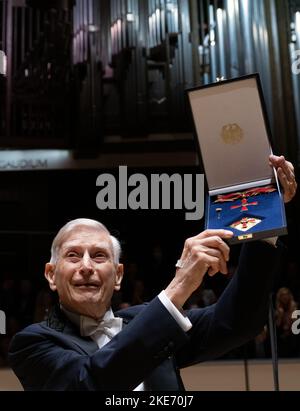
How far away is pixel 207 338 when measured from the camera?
150 centimetres

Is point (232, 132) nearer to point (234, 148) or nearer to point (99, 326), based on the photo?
point (234, 148)

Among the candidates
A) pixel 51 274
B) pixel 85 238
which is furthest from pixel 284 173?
pixel 51 274

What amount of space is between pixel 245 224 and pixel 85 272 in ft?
1.31

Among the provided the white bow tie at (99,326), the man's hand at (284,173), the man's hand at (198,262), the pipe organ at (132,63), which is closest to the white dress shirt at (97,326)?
the white bow tie at (99,326)

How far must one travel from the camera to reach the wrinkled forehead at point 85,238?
1.45 metres

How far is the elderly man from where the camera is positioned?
1.15 m

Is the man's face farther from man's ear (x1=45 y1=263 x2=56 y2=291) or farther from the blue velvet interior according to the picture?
the blue velvet interior

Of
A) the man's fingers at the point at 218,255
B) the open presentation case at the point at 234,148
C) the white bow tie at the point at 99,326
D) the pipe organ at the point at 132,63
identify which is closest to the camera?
the man's fingers at the point at 218,255

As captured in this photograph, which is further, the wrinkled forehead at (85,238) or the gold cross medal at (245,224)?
the wrinkled forehead at (85,238)

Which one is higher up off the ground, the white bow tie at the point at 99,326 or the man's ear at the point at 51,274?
the man's ear at the point at 51,274

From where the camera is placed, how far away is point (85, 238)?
1456mm

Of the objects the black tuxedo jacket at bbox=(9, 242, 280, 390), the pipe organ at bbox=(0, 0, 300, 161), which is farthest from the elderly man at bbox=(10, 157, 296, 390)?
the pipe organ at bbox=(0, 0, 300, 161)

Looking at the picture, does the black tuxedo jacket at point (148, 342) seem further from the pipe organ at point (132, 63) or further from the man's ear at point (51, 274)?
the pipe organ at point (132, 63)

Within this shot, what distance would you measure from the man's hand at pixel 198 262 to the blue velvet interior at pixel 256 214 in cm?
6
